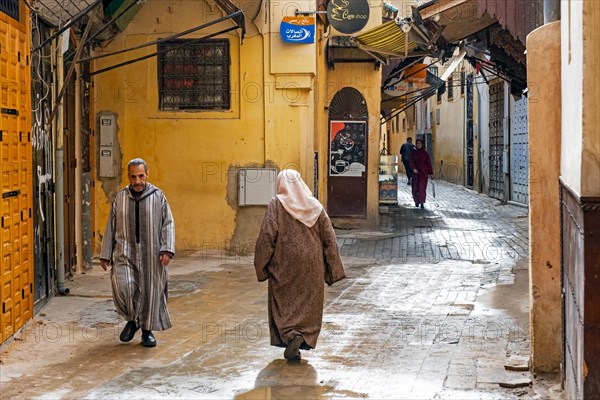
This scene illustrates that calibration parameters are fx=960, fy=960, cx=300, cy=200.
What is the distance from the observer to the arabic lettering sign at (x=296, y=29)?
13.6 m

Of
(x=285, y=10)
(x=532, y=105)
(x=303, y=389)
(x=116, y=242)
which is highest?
(x=285, y=10)

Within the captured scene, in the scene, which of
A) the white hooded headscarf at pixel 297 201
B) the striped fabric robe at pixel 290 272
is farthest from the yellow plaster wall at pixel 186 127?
the striped fabric robe at pixel 290 272

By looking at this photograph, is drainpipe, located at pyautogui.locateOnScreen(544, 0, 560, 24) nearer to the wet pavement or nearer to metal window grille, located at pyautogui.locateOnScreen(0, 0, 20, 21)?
the wet pavement

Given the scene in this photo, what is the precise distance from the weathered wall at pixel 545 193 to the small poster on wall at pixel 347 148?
40.2 feet

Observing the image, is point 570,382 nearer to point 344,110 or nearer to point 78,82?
point 78,82

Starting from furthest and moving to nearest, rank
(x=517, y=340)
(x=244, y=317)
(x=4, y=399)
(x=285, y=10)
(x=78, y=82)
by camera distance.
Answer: (x=285, y=10) < (x=78, y=82) < (x=244, y=317) < (x=517, y=340) < (x=4, y=399)

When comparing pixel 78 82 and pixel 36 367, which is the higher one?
pixel 78 82

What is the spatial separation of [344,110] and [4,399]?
44.4ft

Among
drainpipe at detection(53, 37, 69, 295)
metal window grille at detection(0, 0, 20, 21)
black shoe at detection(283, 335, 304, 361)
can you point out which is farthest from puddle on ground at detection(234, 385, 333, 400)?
drainpipe at detection(53, 37, 69, 295)

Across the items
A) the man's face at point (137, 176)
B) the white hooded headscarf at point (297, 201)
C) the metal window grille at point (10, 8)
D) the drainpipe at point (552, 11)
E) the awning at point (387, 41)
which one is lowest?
the white hooded headscarf at point (297, 201)

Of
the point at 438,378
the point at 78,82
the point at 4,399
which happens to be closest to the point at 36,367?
the point at 4,399

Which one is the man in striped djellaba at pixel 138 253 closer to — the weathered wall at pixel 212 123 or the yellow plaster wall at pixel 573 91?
the yellow plaster wall at pixel 573 91

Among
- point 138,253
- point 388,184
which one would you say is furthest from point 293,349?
point 388,184

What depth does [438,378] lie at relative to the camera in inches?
264
